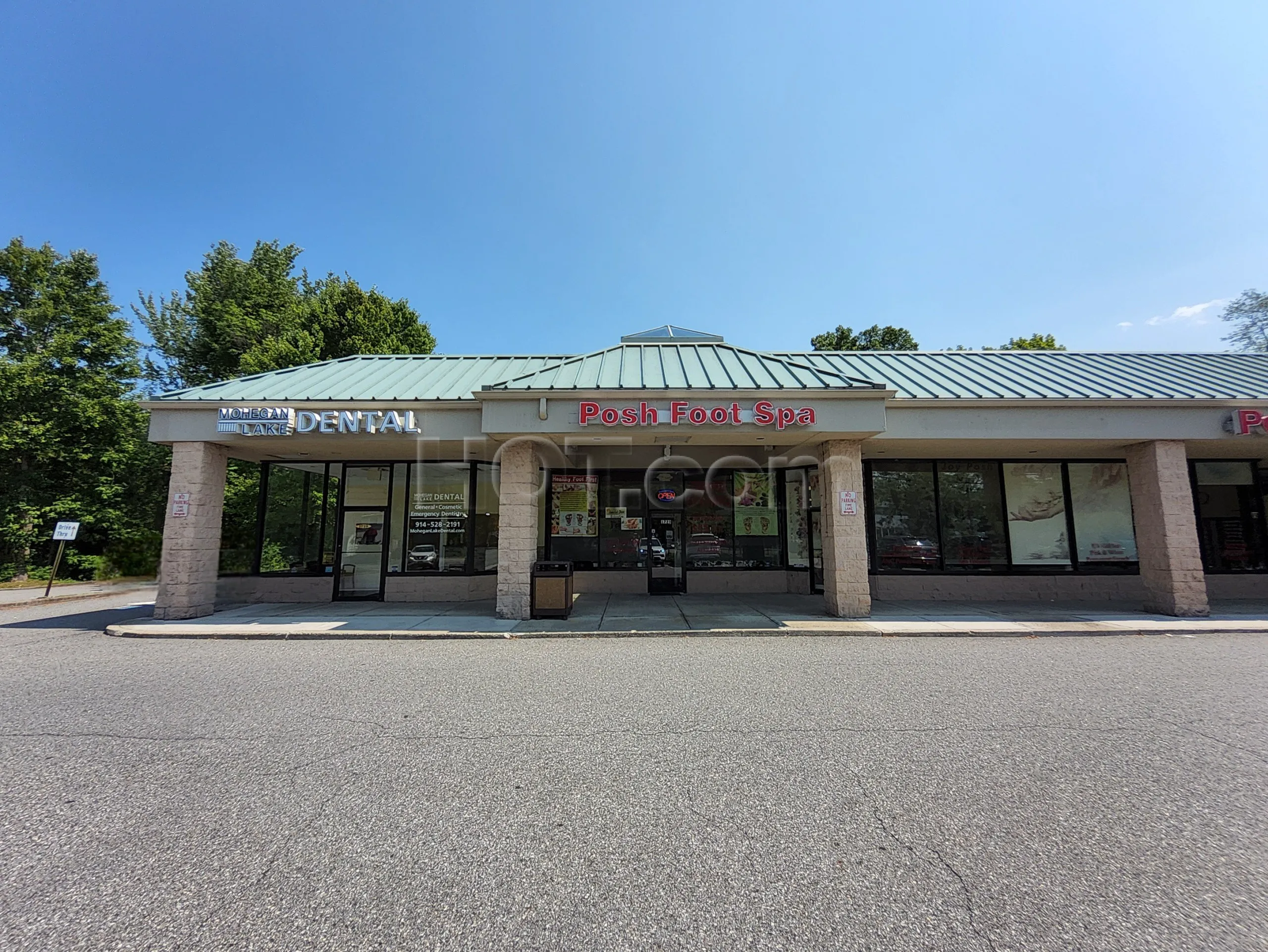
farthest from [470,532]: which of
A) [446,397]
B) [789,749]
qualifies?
[789,749]

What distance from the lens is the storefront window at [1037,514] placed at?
1395cm

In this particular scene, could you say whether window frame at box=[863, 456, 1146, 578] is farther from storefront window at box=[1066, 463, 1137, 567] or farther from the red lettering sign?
the red lettering sign

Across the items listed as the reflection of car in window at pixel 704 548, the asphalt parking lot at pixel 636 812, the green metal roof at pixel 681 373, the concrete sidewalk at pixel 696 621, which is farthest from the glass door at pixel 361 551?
the reflection of car in window at pixel 704 548

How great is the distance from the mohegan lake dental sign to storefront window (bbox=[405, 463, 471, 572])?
3011mm

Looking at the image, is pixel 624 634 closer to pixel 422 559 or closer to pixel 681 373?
pixel 681 373

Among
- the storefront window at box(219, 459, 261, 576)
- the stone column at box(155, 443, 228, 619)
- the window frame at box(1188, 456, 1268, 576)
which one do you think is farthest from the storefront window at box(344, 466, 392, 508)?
the window frame at box(1188, 456, 1268, 576)

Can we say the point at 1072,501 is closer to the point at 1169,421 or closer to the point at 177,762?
the point at 1169,421

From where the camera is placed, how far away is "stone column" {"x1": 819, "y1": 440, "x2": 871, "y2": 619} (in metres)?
11.2

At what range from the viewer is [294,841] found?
326cm

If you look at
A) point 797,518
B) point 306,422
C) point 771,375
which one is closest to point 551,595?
point 306,422

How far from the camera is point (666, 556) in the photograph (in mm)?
15117

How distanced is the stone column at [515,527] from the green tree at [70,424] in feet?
68.5

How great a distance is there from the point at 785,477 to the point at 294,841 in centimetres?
1398

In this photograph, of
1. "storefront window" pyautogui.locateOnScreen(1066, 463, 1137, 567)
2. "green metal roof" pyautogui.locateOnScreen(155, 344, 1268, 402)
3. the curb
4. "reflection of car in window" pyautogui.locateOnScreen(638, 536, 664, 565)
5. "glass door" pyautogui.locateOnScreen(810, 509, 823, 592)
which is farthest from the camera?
"reflection of car in window" pyautogui.locateOnScreen(638, 536, 664, 565)
